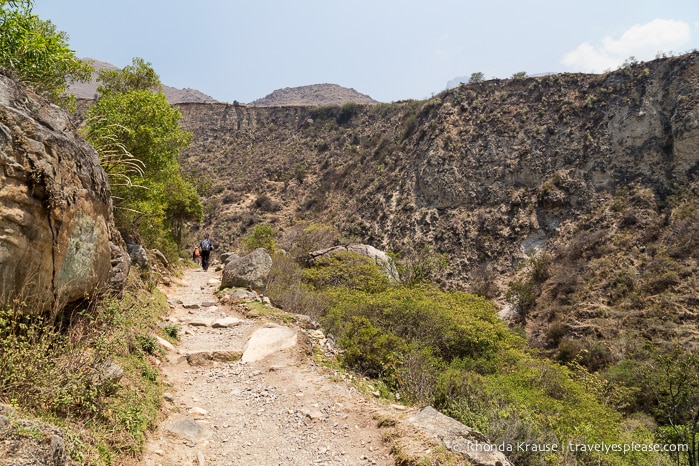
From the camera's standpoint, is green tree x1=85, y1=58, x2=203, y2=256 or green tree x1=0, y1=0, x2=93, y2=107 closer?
green tree x1=0, y1=0, x2=93, y2=107

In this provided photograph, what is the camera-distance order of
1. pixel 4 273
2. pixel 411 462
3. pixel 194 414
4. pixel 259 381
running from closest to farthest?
pixel 4 273 < pixel 411 462 < pixel 194 414 < pixel 259 381

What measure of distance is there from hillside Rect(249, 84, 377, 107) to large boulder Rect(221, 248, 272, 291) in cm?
6998

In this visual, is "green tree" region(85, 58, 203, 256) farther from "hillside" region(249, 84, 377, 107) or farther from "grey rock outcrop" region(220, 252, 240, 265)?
"hillside" region(249, 84, 377, 107)

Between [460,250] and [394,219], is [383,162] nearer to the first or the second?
[394,219]

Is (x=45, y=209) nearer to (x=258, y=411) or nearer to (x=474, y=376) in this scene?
(x=258, y=411)

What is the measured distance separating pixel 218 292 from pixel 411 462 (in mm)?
8049

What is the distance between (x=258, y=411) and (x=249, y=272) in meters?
6.20

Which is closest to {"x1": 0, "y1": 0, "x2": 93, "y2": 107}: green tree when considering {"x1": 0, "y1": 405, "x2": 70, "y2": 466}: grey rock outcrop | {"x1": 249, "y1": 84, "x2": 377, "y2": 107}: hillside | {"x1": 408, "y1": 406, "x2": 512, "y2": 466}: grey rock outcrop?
{"x1": 0, "y1": 405, "x2": 70, "y2": 466}: grey rock outcrop

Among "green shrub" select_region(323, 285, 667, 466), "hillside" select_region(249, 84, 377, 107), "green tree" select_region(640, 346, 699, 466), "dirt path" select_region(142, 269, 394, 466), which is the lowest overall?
"green tree" select_region(640, 346, 699, 466)

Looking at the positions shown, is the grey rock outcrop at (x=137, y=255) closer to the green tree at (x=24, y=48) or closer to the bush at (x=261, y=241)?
the green tree at (x=24, y=48)

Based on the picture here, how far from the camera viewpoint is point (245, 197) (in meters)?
39.2

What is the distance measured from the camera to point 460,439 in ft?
13.0

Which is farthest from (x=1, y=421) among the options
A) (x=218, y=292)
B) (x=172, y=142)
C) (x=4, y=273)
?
(x=172, y=142)

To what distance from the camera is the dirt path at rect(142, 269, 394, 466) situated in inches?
158
